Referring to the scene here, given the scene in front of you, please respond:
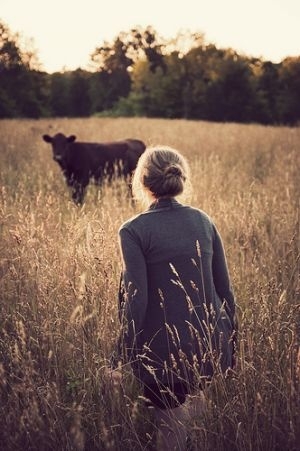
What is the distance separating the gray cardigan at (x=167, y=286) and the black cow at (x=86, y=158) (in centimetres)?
515

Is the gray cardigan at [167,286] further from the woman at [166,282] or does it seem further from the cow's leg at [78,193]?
the cow's leg at [78,193]

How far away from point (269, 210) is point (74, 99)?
50.7m

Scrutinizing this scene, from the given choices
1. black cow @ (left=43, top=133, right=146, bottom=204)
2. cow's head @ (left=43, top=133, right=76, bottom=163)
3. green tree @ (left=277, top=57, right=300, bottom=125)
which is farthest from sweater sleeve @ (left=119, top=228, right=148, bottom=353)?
green tree @ (left=277, top=57, right=300, bottom=125)

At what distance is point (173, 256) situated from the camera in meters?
1.86

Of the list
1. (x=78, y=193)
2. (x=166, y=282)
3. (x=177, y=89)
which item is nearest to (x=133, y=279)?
(x=166, y=282)

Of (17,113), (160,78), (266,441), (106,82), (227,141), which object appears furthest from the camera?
(106,82)

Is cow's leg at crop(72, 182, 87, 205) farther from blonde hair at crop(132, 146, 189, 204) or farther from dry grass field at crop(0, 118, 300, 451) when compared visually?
blonde hair at crop(132, 146, 189, 204)

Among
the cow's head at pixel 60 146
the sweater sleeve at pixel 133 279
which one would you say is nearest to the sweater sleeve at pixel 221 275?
the sweater sleeve at pixel 133 279

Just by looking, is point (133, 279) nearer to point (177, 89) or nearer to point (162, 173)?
point (162, 173)

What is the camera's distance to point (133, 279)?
1795 millimetres

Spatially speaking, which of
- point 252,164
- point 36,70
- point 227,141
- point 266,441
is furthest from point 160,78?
point 266,441

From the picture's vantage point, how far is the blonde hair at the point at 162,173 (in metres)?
1.86

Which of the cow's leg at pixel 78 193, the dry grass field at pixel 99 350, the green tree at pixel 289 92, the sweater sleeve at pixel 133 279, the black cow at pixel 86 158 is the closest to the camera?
the dry grass field at pixel 99 350

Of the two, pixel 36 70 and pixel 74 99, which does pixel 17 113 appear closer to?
pixel 36 70
